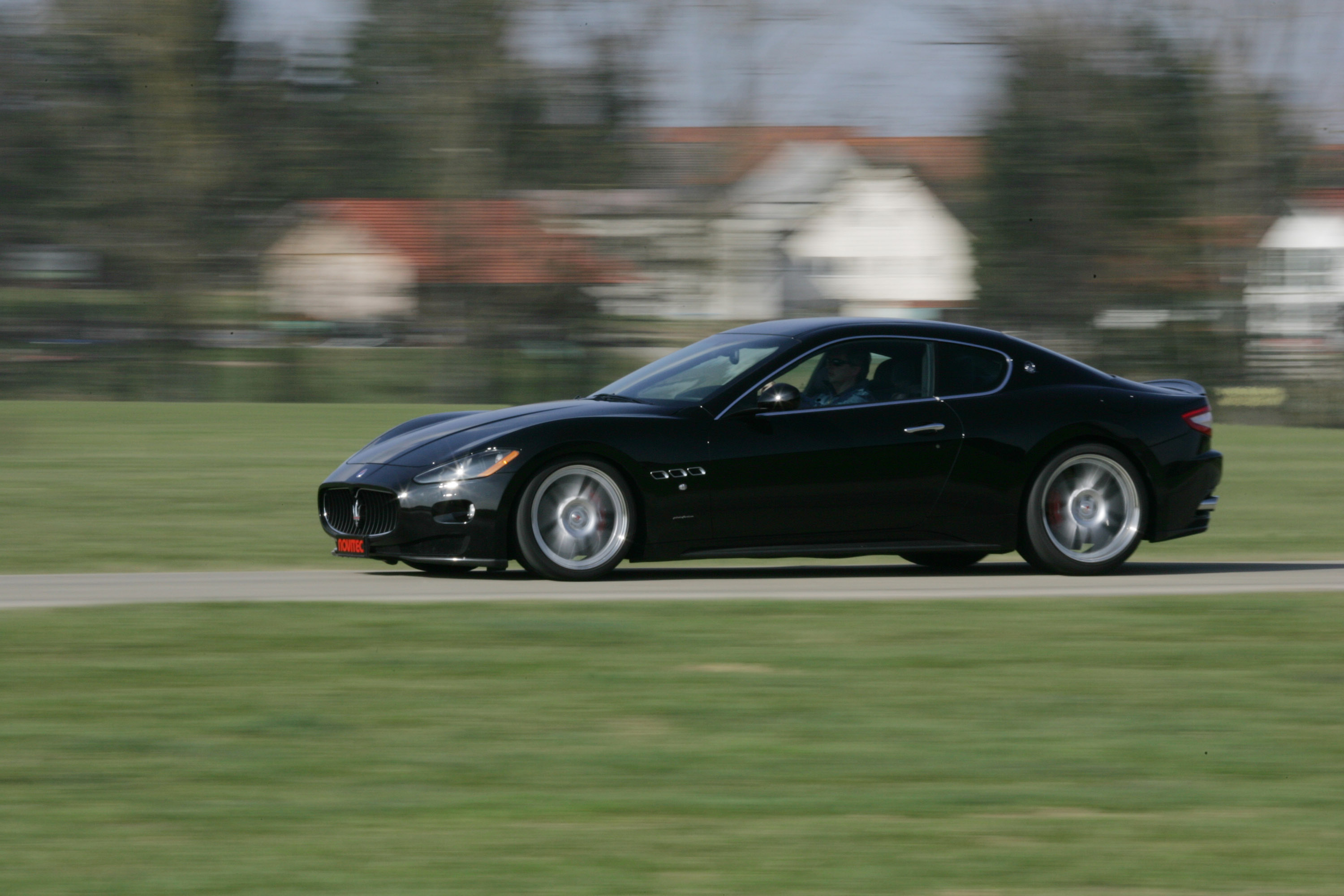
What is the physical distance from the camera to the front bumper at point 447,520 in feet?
30.4

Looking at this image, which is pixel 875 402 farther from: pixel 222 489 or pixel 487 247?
pixel 487 247

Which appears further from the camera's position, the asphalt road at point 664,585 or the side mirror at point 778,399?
the side mirror at point 778,399

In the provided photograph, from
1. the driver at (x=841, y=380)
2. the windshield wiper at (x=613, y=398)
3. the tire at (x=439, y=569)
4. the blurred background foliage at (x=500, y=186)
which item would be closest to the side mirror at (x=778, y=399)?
the driver at (x=841, y=380)

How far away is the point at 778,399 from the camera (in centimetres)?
966

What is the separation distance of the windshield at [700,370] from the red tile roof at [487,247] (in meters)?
19.2

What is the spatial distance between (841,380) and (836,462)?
52 cm

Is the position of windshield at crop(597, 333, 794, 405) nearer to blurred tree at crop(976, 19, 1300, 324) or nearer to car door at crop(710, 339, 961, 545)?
car door at crop(710, 339, 961, 545)

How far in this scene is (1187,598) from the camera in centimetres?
900

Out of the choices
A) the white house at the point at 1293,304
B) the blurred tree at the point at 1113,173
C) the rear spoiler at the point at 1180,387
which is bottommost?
the rear spoiler at the point at 1180,387

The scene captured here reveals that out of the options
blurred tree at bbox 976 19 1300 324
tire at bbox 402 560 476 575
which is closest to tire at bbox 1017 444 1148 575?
tire at bbox 402 560 476 575

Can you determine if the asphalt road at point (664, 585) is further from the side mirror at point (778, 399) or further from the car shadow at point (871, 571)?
the side mirror at point (778, 399)

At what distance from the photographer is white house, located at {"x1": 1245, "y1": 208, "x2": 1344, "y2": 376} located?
29.4 meters

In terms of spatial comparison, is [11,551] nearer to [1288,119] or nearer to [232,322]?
[232,322]

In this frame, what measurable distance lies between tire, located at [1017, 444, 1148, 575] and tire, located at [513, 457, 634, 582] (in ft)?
7.43
